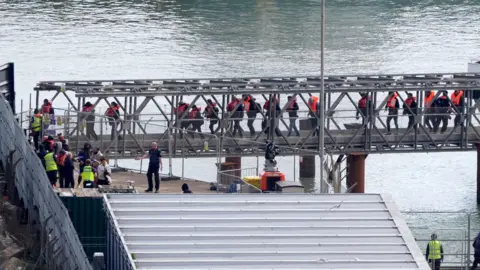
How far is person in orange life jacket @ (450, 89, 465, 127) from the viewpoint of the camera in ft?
189

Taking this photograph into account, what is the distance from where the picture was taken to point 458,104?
5791 cm

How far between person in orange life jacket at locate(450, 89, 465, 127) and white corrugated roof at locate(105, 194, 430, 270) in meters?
23.4

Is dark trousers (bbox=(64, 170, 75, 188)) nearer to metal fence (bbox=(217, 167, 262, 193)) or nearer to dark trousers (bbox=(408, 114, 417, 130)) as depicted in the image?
metal fence (bbox=(217, 167, 262, 193))

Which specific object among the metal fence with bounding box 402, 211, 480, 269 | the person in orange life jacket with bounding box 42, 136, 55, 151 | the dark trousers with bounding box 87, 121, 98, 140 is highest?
the dark trousers with bounding box 87, 121, 98, 140

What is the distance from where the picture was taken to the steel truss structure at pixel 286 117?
53969 millimetres

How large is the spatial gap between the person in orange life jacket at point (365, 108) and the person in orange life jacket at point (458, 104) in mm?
2890

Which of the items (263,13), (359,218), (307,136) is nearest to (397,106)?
(307,136)

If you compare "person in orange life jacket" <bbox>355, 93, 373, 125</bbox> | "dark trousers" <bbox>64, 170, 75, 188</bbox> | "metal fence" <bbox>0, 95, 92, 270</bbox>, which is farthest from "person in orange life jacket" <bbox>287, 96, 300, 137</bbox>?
"metal fence" <bbox>0, 95, 92, 270</bbox>

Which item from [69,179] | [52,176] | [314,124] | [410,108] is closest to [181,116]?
[314,124]

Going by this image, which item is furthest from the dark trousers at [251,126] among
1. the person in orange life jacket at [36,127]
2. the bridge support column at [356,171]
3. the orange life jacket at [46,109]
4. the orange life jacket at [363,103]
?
the person in orange life jacket at [36,127]

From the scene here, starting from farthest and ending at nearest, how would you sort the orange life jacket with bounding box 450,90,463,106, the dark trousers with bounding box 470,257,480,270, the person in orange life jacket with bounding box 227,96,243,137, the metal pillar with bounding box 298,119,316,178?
the metal pillar with bounding box 298,119,316,178
the orange life jacket with bounding box 450,90,463,106
the person in orange life jacket with bounding box 227,96,243,137
the dark trousers with bounding box 470,257,480,270

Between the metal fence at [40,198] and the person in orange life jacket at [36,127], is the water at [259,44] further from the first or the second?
the metal fence at [40,198]

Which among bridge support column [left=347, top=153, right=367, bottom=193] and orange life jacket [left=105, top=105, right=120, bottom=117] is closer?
orange life jacket [left=105, top=105, right=120, bottom=117]

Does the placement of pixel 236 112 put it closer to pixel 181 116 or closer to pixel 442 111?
pixel 181 116
